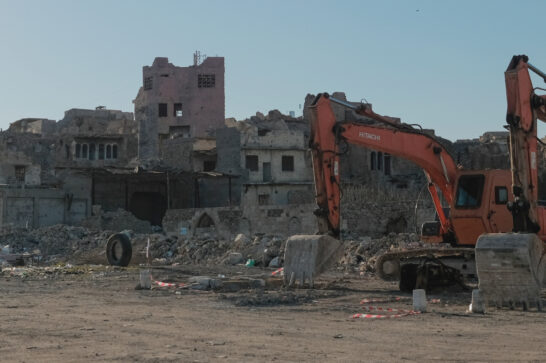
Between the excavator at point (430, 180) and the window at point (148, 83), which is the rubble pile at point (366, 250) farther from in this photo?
the window at point (148, 83)

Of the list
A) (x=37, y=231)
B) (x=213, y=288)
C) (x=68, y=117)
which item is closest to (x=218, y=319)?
(x=213, y=288)

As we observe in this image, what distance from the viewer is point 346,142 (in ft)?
50.4

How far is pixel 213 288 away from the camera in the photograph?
14.9 m

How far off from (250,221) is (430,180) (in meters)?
23.2

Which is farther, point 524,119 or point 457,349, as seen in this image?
point 524,119

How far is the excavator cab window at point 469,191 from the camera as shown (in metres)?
14.8

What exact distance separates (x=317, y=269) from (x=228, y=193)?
37.7 meters

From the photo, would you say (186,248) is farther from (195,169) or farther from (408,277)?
(195,169)

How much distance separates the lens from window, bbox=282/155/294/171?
175 ft

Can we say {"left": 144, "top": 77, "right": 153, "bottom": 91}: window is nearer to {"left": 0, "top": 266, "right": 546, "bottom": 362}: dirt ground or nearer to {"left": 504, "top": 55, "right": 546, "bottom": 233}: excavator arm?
{"left": 0, "top": 266, "right": 546, "bottom": 362}: dirt ground

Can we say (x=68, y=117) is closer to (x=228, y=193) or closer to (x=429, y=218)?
(x=228, y=193)

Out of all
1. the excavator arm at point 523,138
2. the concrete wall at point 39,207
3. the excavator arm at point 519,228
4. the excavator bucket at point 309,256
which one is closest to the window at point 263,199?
the concrete wall at point 39,207

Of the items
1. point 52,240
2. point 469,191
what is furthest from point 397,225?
point 469,191

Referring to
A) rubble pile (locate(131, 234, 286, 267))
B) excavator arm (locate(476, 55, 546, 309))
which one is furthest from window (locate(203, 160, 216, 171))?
excavator arm (locate(476, 55, 546, 309))
